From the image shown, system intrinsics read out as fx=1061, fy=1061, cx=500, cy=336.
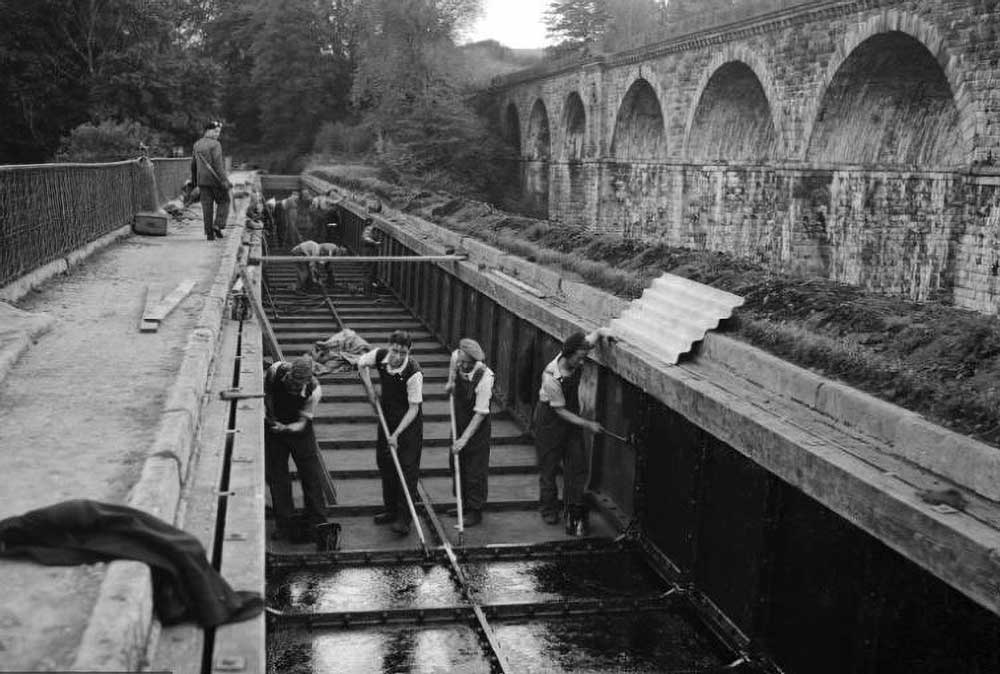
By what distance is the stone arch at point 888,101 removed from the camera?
20625 mm

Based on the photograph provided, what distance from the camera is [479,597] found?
756cm

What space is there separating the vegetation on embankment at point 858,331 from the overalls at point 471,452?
2.05 m

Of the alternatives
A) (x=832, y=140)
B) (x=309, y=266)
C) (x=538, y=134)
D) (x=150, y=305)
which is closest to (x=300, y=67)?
(x=538, y=134)

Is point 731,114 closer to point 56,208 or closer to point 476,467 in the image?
point 56,208

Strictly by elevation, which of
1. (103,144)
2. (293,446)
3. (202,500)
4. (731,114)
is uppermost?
(731,114)

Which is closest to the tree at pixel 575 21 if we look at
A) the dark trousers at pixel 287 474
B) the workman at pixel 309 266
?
the workman at pixel 309 266

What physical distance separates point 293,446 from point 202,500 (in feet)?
10.0

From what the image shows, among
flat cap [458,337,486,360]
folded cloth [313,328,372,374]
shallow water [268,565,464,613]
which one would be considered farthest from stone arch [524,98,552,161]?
shallow water [268,565,464,613]

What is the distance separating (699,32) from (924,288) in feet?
39.7

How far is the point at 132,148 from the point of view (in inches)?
1240

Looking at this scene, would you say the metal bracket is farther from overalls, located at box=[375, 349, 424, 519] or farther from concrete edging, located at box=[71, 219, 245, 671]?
overalls, located at box=[375, 349, 424, 519]

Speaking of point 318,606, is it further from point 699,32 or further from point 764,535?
point 699,32

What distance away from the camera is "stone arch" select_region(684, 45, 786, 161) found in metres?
28.2

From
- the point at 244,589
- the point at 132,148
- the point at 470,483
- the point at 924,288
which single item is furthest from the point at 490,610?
the point at 132,148
